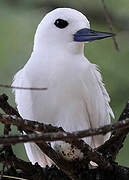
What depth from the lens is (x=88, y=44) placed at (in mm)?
6496

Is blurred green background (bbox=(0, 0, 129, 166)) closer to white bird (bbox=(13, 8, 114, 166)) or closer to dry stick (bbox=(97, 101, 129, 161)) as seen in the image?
white bird (bbox=(13, 8, 114, 166))

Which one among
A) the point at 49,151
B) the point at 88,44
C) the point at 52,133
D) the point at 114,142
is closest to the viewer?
the point at 52,133

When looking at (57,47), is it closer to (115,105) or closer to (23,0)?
(115,105)

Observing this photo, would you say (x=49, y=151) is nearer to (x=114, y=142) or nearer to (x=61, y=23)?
(x=114, y=142)

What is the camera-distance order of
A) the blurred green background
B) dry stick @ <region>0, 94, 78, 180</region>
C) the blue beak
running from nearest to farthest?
dry stick @ <region>0, 94, 78, 180</region>, the blue beak, the blurred green background

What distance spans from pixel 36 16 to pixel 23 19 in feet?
0.53

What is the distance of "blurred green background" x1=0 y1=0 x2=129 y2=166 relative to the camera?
20.8ft

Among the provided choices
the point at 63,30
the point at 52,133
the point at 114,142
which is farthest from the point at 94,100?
the point at 52,133

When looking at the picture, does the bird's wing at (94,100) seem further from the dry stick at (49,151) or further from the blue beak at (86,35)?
the dry stick at (49,151)

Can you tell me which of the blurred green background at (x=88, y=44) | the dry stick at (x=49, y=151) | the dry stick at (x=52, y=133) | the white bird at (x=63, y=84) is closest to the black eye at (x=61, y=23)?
the white bird at (x=63, y=84)

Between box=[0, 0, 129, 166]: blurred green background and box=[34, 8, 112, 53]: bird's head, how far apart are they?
67.5 inches

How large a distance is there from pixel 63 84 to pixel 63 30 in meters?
0.39

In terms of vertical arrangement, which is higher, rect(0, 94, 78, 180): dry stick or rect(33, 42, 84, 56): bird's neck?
rect(33, 42, 84, 56): bird's neck

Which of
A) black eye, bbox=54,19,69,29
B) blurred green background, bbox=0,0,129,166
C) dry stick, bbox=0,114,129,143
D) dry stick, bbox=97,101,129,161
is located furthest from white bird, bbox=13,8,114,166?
blurred green background, bbox=0,0,129,166
